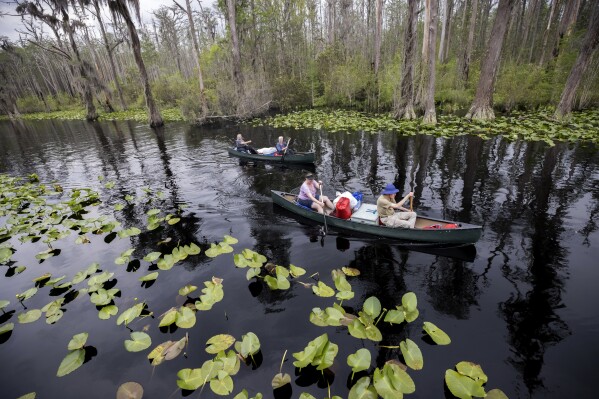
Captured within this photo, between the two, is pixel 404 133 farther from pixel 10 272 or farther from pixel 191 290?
pixel 10 272

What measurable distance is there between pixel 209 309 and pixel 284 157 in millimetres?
8272

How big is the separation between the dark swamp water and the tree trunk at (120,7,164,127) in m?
13.1

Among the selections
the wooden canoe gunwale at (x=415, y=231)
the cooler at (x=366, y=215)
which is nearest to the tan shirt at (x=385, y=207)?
the cooler at (x=366, y=215)

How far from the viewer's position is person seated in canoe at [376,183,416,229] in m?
5.72

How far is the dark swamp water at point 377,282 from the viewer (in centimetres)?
341

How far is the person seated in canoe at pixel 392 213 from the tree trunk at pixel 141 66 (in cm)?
2077

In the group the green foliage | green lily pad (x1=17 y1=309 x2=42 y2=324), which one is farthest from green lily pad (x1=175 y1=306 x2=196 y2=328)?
the green foliage

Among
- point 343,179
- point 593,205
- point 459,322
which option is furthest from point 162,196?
point 593,205

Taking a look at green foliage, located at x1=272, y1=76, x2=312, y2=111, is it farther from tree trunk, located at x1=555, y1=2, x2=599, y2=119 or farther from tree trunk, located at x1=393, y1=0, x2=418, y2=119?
tree trunk, located at x1=555, y1=2, x2=599, y2=119

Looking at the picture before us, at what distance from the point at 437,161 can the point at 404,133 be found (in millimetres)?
4505

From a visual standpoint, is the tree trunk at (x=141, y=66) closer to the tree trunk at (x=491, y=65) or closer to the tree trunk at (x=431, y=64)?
the tree trunk at (x=431, y=64)

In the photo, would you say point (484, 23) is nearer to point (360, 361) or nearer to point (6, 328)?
point (360, 361)

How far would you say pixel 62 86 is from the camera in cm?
5528

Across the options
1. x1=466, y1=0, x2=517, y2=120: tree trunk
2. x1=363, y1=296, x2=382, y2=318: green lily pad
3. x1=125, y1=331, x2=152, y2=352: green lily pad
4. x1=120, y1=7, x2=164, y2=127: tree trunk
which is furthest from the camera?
x1=120, y1=7, x2=164, y2=127: tree trunk
